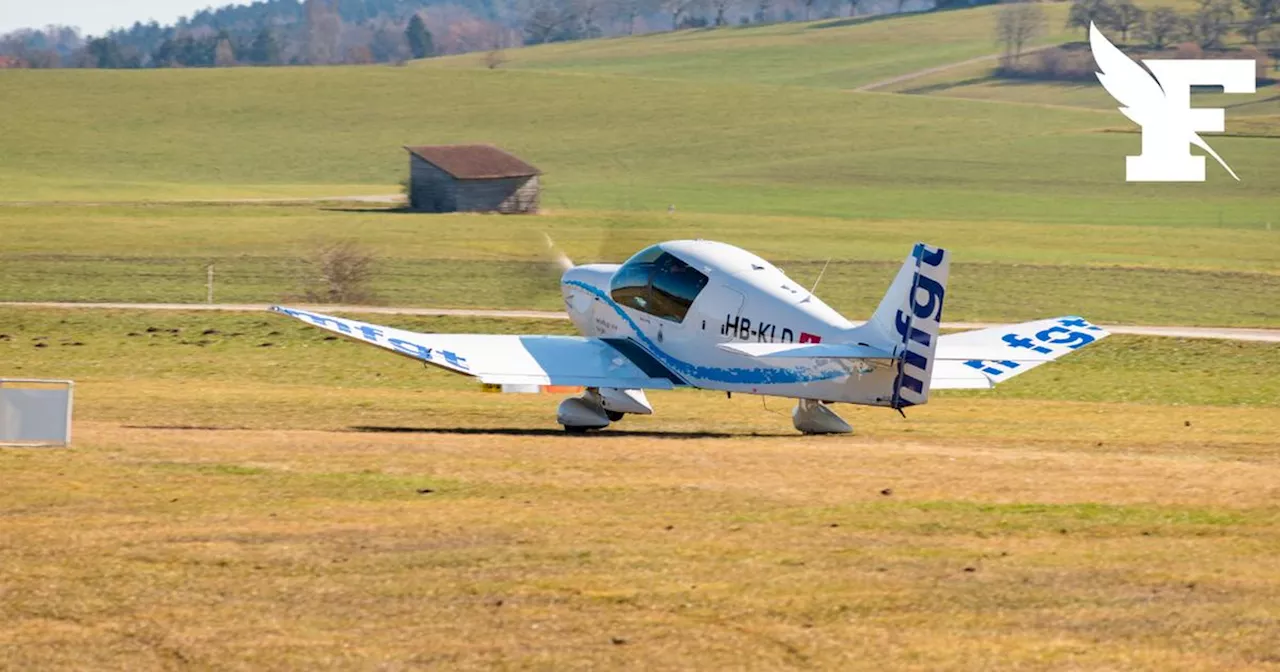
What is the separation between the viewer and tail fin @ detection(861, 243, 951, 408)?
66.1 ft

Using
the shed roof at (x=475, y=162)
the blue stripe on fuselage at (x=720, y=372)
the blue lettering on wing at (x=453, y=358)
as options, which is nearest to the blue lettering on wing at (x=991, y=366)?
the blue stripe on fuselage at (x=720, y=372)

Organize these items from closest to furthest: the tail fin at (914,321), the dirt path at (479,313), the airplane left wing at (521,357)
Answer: the tail fin at (914,321) → the airplane left wing at (521,357) → the dirt path at (479,313)

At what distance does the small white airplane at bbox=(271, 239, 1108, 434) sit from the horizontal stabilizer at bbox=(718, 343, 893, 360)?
0.07ft

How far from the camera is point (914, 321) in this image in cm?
2045

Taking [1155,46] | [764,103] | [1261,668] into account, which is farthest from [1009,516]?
[1155,46]

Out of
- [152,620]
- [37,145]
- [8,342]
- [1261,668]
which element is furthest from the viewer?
[37,145]

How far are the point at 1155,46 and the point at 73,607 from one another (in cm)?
19069

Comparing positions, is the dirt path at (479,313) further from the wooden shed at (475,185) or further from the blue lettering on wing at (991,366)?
the wooden shed at (475,185)

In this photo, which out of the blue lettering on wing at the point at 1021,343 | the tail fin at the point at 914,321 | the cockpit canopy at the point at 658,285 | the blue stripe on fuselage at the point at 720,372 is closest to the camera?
the tail fin at the point at 914,321

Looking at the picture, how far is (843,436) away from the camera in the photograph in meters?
22.9

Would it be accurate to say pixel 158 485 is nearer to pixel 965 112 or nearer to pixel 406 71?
pixel 965 112

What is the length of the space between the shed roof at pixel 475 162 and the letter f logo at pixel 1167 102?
41.3 metres

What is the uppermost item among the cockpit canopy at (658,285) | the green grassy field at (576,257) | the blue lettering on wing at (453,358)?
the cockpit canopy at (658,285)

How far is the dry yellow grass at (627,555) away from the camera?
1127 centimetres
